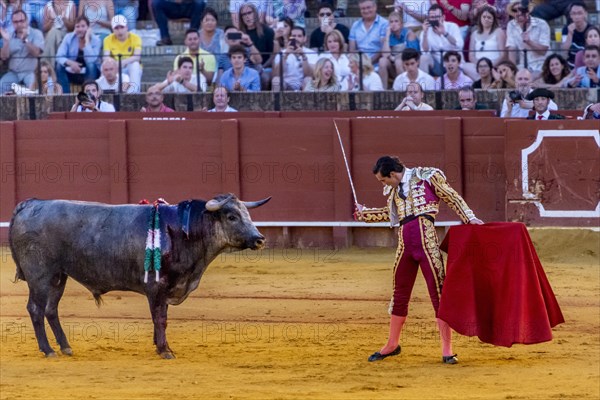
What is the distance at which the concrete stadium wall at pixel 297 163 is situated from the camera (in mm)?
13781

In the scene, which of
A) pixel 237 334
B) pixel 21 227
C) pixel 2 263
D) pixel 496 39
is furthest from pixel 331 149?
pixel 21 227

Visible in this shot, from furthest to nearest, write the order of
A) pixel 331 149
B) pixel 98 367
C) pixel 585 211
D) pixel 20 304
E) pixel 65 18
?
1. pixel 65 18
2. pixel 331 149
3. pixel 585 211
4. pixel 20 304
5. pixel 98 367

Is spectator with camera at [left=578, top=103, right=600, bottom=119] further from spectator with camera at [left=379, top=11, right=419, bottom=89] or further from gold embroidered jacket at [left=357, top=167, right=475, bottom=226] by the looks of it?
gold embroidered jacket at [left=357, top=167, right=475, bottom=226]

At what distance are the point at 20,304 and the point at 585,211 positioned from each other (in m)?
5.73

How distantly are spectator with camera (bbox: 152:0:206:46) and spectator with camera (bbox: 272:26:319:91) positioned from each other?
1.70m

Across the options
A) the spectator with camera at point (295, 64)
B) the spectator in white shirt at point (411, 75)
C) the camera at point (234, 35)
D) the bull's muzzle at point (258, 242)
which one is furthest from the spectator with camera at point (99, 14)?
the bull's muzzle at point (258, 242)

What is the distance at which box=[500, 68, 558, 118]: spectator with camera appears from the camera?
14.2 metres

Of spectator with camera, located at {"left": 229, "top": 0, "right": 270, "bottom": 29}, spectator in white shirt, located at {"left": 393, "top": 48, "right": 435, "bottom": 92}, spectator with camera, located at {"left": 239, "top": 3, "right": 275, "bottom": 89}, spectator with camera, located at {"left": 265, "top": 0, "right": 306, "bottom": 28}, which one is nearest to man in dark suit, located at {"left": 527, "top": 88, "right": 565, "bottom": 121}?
spectator in white shirt, located at {"left": 393, "top": 48, "right": 435, "bottom": 92}

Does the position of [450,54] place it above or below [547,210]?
above

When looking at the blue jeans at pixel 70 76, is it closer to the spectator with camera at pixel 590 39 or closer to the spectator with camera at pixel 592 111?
the spectator with camera at pixel 590 39

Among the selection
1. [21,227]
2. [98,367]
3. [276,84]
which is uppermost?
[276,84]

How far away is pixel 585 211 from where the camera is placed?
13.7m

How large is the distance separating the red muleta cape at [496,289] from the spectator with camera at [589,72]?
6.07 metres

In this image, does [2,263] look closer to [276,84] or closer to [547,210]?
[276,84]
